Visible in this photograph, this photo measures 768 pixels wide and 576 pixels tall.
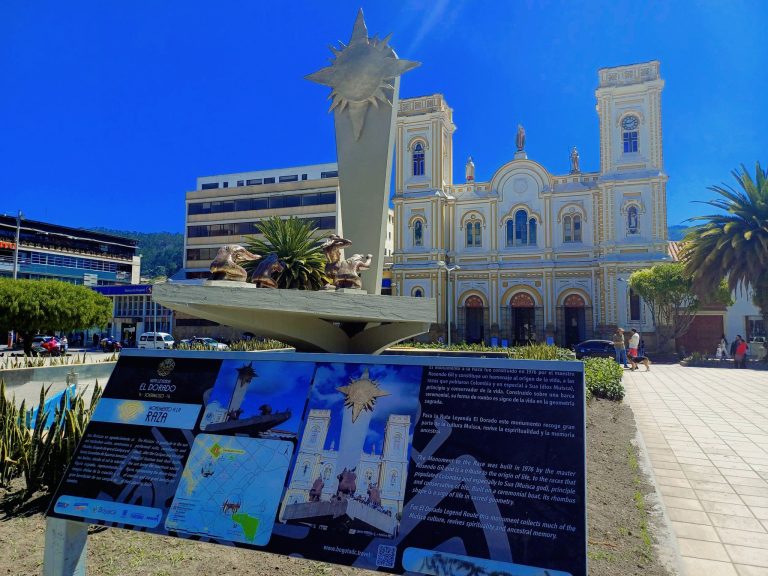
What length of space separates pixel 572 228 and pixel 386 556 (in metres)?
Result: 34.3

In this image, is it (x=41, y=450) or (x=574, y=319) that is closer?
(x=41, y=450)

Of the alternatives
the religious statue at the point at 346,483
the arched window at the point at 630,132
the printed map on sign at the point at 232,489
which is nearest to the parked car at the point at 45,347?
the printed map on sign at the point at 232,489

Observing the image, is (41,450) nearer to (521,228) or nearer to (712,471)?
(712,471)

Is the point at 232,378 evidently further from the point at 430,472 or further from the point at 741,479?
the point at 741,479

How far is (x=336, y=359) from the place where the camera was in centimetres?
331

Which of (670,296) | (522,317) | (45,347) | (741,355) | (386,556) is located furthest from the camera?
(522,317)

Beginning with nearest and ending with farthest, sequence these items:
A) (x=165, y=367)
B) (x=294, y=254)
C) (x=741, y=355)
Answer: (x=165, y=367) → (x=294, y=254) → (x=741, y=355)

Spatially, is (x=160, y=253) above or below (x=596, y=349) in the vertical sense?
above

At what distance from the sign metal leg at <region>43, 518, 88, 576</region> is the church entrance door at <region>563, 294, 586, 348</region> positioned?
3299 centimetres

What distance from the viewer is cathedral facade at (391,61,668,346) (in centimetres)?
3159

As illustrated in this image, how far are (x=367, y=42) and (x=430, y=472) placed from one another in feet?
29.9

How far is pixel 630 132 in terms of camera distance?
106 feet

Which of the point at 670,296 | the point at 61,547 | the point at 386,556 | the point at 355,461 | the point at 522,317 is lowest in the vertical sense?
the point at 61,547

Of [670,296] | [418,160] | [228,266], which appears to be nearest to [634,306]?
[670,296]
